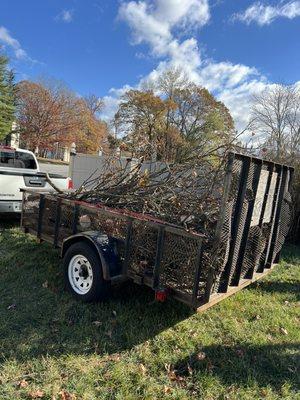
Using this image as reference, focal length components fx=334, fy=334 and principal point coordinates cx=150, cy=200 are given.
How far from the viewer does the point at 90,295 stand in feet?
13.4

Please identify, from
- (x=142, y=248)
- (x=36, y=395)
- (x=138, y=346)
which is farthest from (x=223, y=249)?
(x=36, y=395)

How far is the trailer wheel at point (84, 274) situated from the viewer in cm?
399

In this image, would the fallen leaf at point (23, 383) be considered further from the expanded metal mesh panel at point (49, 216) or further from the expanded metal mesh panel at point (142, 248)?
the expanded metal mesh panel at point (49, 216)

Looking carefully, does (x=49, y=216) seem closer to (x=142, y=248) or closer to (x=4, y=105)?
(x=142, y=248)

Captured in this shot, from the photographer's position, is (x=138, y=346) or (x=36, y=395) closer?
(x=36, y=395)

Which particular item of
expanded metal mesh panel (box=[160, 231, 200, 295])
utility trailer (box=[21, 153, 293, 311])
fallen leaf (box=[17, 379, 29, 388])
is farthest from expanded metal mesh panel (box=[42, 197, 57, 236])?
fallen leaf (box=[17, 379, 29, 388])

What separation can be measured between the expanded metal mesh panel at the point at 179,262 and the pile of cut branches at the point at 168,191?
424mm

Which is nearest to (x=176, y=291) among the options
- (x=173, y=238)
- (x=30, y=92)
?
(x=173, y=238)

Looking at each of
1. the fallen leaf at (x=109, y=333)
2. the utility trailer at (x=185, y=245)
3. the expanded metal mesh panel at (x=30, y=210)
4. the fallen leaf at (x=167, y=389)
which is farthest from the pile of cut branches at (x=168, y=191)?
the fallen leaf at (x=167, y=389)

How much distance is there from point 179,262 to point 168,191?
1469 millimetres

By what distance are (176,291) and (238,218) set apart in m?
1.00

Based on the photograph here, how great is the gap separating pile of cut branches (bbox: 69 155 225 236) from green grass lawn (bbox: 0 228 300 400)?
1.18 meters

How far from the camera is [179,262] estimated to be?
3432mm

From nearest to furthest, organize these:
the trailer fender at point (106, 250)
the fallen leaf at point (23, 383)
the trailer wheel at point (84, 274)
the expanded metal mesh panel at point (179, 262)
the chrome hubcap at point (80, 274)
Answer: the fallen leaf at point (23, 383) < the expanded metal mesh panel at point (179, 262) < the trailer fender at point (106, 250) < the trailer wheel at point (84, 274) < the chrome hubcap at point (80, 274)
